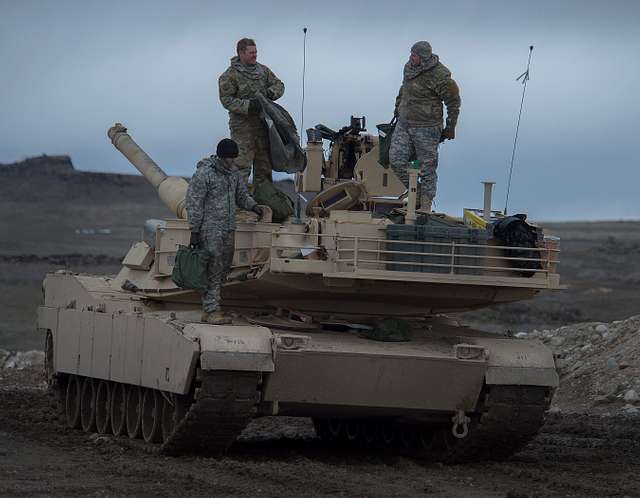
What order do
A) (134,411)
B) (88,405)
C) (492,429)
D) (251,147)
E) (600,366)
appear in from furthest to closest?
(600,366) → (88,405) → (134,411) → (251,147) → (492,429)

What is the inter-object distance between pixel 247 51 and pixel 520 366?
443 centimetres

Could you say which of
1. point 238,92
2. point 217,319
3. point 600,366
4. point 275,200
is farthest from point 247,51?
point 600,366

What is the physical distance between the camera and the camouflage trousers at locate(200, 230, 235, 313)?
15.4 m

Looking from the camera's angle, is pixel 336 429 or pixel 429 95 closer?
pixel 429 95

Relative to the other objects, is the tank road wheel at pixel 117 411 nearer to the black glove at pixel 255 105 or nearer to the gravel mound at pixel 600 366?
the black glove at pixel 255 105

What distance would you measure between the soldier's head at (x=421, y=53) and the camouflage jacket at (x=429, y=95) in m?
0.14

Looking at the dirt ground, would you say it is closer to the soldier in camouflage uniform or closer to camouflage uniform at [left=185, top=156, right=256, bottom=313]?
camouflage uniform at [left=185, top=156, right=256, bottom=313]

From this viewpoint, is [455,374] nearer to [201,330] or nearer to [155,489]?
[201,330]

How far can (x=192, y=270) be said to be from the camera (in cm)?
1538

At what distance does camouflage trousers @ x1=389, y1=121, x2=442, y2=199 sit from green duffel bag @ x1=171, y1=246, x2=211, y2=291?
8.51 ft

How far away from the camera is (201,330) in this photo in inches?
576

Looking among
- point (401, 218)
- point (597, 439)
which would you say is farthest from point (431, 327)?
point (597, 439)

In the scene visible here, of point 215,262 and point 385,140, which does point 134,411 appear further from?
point 385,140

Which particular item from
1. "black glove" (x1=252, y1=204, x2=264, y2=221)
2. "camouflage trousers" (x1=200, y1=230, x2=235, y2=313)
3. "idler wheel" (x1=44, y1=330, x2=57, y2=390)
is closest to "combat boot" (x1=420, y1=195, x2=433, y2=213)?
"black glove" (x1=252, y1=204, x2=264, y2=221)
